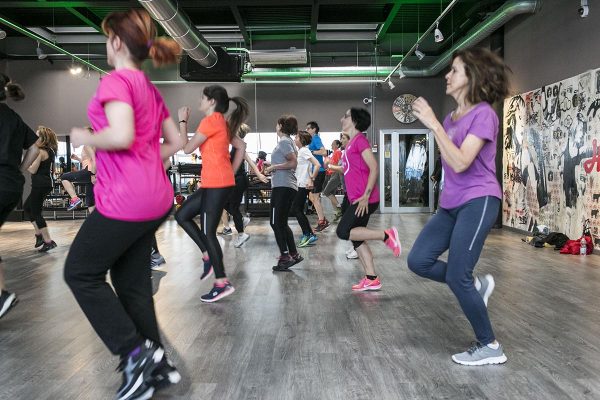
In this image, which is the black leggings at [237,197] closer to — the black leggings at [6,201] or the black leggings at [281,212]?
the black leggings at [281,212]

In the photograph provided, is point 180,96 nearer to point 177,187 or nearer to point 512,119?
point 177,187

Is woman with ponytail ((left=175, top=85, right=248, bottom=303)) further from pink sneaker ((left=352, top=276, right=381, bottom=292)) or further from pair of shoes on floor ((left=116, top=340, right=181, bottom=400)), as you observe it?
pair of shoes on floor ((left=116, top=340, right=181, bottom=400))

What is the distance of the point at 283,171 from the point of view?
16.9ft

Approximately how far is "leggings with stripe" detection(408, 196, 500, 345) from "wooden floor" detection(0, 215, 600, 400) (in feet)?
0.90

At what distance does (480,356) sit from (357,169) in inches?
77.1

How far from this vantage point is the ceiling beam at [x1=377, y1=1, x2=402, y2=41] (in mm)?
9712

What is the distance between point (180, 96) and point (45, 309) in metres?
10.4

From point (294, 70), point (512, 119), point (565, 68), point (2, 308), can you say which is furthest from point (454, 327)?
point (294, 70)

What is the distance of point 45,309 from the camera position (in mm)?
3664

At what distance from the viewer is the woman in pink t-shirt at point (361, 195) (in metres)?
4.05

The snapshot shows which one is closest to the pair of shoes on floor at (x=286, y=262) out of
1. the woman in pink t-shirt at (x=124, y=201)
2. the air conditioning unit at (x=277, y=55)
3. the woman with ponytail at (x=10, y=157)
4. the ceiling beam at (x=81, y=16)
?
the woman with ponytail at (x=10, y=157)

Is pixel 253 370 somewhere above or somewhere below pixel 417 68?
below

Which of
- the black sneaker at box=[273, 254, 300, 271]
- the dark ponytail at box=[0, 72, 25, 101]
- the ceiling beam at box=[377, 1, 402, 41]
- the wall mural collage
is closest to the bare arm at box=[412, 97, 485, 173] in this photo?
the dark ponytail at box=[0, 72, 25, 101]

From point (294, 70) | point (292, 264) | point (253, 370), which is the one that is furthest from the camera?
point (294, 70)
